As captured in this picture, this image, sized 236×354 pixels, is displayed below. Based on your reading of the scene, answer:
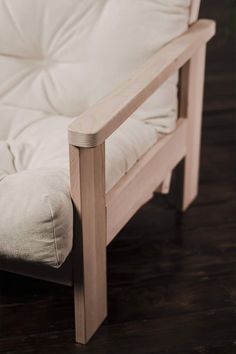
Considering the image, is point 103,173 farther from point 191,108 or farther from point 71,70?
point 191,108

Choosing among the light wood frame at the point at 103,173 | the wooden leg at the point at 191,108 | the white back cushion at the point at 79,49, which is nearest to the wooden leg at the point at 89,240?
the light wood frame at the point at 103,173

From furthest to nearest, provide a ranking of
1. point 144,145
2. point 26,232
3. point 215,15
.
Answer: point 215,15, point 144,145, point 26,232

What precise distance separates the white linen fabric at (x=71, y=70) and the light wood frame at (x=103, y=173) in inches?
1.9

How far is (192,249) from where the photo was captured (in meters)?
2.00

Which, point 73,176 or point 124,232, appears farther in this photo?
point 124,232

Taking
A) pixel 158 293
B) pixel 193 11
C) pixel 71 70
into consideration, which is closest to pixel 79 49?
pixel 71 70

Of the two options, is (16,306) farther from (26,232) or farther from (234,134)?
(234,134)

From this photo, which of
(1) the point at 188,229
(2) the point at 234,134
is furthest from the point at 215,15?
(1) the point at 188,229

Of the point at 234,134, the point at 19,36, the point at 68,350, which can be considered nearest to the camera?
the point at 68,350

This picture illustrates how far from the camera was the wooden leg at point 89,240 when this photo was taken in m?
1.46

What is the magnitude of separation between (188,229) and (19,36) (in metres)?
0.70

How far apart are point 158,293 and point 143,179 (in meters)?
0.29

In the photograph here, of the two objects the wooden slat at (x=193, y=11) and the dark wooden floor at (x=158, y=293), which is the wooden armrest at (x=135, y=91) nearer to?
the wooden slat at (x=193, y=11)

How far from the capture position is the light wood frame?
57.1 inches
